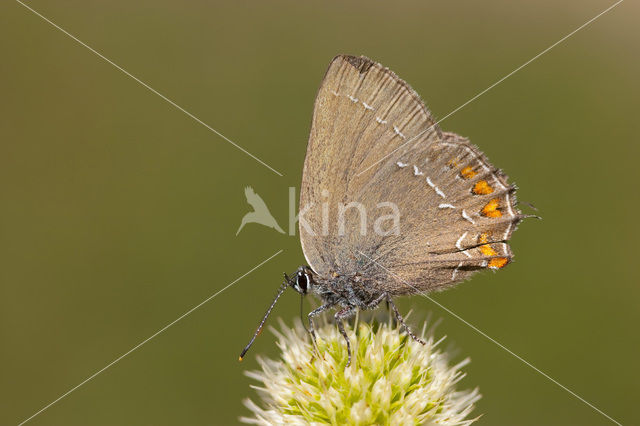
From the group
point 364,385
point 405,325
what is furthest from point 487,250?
point 364,385

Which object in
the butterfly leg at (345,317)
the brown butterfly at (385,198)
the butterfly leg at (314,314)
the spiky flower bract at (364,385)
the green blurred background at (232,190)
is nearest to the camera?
the spiky flower bract at (364,385)

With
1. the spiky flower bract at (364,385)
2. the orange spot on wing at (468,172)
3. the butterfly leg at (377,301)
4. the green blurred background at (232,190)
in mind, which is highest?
the green blurred background at (232,190)

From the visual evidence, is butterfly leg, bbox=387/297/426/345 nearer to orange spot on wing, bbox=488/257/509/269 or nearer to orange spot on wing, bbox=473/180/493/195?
orange spot on wing, bbox=488/257/509/269

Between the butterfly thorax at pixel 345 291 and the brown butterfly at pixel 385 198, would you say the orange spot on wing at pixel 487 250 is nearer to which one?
the brown butterfly at pixel 385 198

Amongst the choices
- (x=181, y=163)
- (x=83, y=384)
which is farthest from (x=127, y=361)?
(x=181, y=163)

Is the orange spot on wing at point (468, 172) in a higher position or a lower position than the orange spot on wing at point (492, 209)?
Result: higher

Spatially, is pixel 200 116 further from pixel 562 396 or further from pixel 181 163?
pixel 562 396

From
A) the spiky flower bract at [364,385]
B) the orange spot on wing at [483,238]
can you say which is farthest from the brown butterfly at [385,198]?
the spiky flower bract at [364,385]
